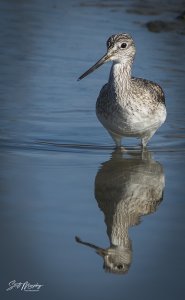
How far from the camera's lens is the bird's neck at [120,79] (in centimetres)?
1030

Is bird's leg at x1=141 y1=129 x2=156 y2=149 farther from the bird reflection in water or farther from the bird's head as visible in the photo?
the bird's head

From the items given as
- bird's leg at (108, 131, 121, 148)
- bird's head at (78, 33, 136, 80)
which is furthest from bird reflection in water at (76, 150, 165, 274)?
bird's head at (78, 33, 136, 80)

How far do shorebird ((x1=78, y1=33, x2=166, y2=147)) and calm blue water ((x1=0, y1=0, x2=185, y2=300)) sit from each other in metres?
0.31

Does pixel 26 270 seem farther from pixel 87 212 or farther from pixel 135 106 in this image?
pixel 135 106

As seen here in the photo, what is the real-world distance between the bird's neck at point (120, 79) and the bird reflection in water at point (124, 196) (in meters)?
0.69

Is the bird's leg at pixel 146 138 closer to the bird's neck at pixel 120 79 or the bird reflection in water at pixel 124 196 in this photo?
the bird reflection in water at pixel 124 196

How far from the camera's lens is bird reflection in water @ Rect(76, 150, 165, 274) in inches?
288

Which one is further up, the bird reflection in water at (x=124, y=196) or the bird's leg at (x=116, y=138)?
the bird reflection in water at (x=124, y=196)

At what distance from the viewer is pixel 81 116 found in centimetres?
1185

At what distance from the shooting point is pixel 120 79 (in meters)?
10.4
